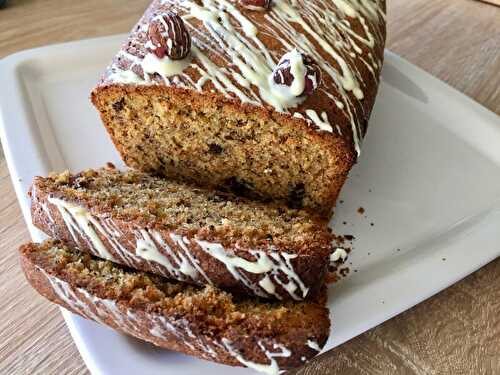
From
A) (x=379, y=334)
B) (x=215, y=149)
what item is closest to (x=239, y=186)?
(x=215, y=149)

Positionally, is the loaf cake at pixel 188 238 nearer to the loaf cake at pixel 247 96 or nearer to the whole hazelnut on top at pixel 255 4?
the loaf cake at pixel 247 96

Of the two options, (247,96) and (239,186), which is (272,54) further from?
(239,186)

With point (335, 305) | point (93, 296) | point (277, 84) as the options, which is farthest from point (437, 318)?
point (93, 296)

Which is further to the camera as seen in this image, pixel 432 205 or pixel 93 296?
pixel 432 205

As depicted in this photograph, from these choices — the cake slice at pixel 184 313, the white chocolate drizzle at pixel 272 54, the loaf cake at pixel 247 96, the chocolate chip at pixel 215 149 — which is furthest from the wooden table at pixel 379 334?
the chocolate chip at pixel 215 149

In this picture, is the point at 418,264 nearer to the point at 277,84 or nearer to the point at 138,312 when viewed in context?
the point at 277,84

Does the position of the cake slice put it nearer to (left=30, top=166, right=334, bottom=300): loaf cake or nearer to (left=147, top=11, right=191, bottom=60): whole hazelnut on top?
(left=30, top=166, right=334, bottom=300): loaf cake
